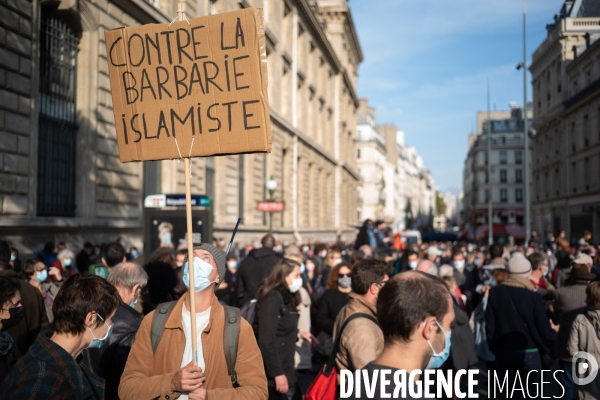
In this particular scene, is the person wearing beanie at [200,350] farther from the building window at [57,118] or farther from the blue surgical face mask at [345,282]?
the building window at [57,118]

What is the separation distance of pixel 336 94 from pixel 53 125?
3866 centimetres

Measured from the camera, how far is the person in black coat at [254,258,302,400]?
5578 millimetres

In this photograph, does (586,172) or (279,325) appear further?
(586,172)

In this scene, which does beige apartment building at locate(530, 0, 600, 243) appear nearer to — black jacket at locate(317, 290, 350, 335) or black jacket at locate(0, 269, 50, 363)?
black jacket at locate(317, 290, 350, 335)

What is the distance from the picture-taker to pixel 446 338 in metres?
2.98

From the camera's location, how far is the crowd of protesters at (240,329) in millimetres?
3006

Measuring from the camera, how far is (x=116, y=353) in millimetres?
4250

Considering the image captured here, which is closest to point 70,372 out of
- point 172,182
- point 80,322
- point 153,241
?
point 80,322

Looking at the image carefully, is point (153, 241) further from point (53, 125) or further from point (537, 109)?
point (537, 109)

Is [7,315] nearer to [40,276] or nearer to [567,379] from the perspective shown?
[40,276]

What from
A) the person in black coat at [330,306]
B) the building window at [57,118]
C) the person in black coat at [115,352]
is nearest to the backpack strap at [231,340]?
the person in black coat at [115,352]

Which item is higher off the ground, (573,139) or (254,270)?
(573,139)

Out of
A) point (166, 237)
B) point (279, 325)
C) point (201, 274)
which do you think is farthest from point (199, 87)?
point (166, 237)

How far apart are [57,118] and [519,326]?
10.8 metres
